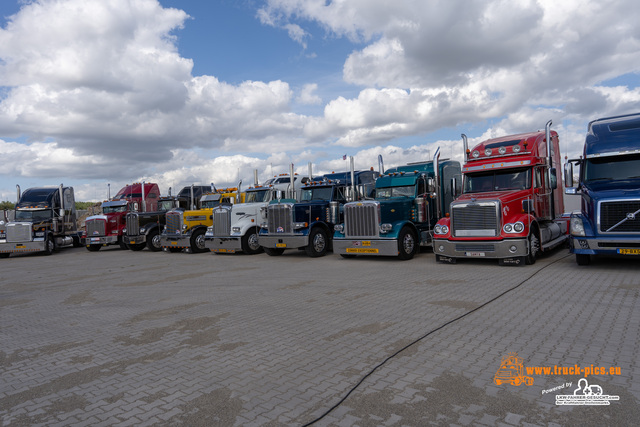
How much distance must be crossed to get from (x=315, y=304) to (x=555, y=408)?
14.6 ft

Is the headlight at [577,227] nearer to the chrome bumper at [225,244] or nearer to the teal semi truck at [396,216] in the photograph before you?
the teal semi truck at [396,216]

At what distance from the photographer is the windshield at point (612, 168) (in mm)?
10148

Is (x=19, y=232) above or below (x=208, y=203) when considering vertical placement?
below

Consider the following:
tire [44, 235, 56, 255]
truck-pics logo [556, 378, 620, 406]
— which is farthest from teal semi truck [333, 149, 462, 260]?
tire [44, 235, 56, 255]

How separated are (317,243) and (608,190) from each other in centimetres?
842

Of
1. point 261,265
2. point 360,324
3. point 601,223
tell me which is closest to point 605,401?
point 360,324

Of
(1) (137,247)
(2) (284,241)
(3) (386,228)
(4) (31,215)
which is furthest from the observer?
(4) (31,215)

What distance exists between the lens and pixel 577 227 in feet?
32.8

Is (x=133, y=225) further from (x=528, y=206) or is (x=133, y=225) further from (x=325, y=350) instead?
(x=325, y=350)

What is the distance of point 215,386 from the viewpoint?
4.14 m

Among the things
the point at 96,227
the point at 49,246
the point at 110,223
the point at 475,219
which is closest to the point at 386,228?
the point at 475,219

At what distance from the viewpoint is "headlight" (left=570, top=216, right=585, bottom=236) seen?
9922 millimetres

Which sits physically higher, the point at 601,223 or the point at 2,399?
the point at 601,223

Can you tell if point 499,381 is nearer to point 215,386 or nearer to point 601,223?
point 215,386
